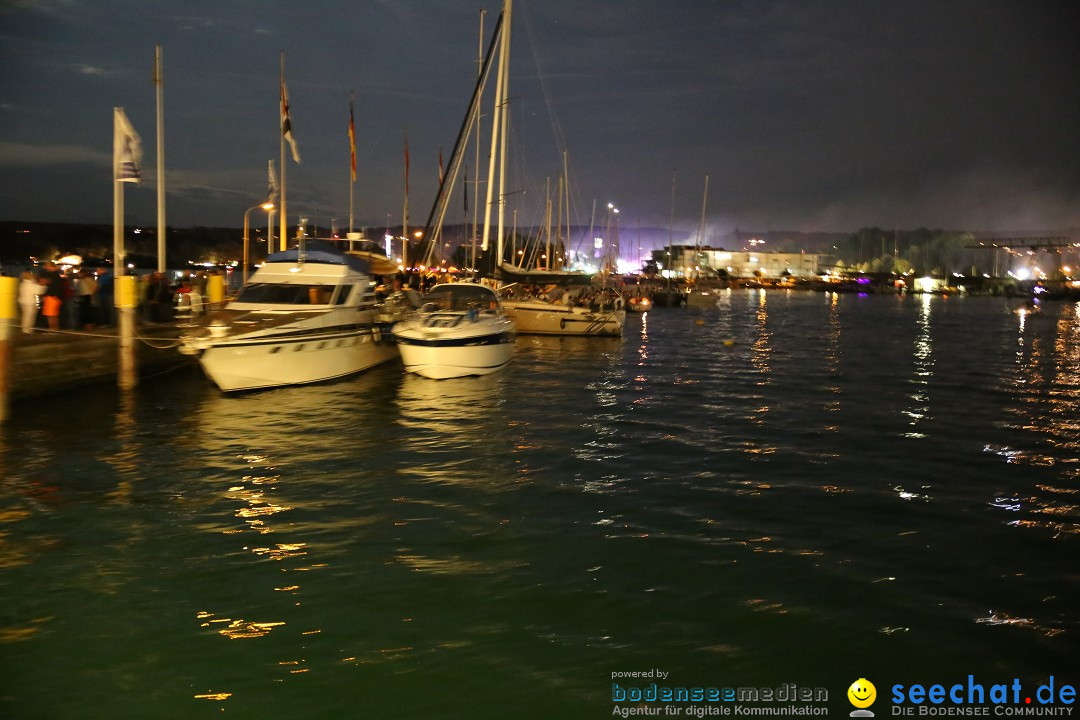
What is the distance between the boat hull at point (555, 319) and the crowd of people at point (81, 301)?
15581 mm

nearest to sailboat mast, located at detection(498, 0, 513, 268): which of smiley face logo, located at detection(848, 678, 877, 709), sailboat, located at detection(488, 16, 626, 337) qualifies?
sailboat, located at detection(488, 16, 626, 337)

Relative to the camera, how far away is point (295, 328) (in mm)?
22172

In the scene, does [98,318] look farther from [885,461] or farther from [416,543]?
A: [885,461]

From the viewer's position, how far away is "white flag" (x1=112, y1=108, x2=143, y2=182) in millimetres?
22938

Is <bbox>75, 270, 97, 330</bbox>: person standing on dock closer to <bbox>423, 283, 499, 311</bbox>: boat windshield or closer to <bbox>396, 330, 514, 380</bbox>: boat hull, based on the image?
<bbox>396, 330, 514, 380</bbox>: boat hull

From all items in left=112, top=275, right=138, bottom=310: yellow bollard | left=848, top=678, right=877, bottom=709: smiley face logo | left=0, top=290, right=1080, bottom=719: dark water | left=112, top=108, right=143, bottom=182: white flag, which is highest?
left=112, top=108, right=143, bottom=182: white flag

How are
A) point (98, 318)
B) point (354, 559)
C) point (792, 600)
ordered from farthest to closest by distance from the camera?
point (98, 318), point (354, 559), point (792, 600)

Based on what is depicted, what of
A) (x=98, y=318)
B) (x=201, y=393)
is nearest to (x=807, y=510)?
(x=201, y=393)

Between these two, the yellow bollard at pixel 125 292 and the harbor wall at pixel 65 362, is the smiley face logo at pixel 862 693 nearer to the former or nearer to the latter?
the harbor wall at pixel 65 362

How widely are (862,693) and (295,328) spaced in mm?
17629

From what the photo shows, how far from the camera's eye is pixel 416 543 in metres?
10.7

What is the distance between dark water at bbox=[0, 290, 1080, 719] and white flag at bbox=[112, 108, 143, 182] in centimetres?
617

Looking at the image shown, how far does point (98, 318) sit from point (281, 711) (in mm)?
22340

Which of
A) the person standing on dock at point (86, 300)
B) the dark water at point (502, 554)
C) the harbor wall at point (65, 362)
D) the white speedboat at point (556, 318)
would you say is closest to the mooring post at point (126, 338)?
the harbor wall at point (65, 362)
